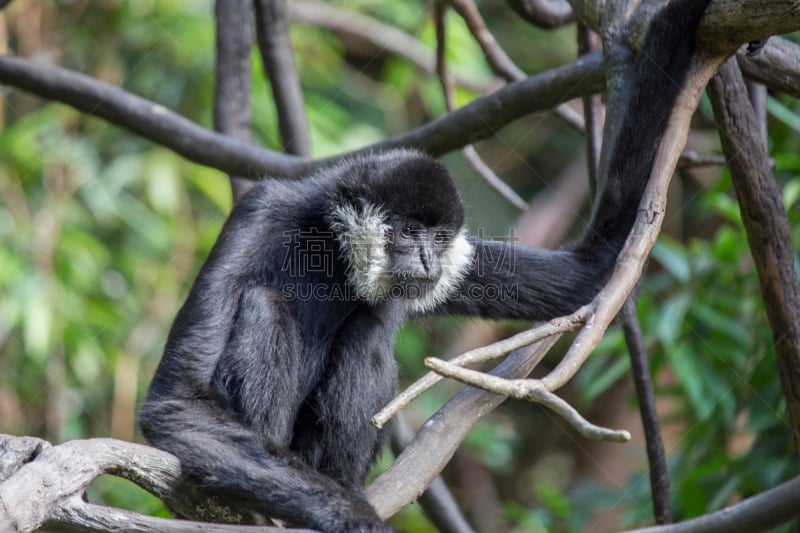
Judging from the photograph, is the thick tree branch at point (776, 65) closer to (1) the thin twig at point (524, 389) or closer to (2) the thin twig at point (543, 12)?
(2) the thin twig at point (543, 12)

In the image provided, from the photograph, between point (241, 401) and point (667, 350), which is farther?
point (667, 350)

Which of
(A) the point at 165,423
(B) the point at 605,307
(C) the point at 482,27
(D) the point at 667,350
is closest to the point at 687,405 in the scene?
(D) the point at 667,350

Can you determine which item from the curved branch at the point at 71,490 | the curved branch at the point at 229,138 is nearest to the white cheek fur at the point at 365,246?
the curved branch at the point at 229,138

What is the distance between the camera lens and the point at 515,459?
1265 cm

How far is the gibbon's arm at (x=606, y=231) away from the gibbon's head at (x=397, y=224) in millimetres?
320

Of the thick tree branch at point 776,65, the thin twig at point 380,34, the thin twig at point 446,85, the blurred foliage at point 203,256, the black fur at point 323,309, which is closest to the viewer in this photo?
the black fur at point 323,309

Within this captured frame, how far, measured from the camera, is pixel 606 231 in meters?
4.34

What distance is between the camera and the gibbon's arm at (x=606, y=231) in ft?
12.9

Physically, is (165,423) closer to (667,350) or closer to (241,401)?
(241,401)

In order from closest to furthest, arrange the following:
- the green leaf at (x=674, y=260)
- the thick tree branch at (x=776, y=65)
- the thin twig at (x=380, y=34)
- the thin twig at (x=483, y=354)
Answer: the thin twig at (x=483, y=354) → the thick tree branch at (x=776, y=65) → the green leaf at (x=674, y=260) → the thin twig at (x=380, y=34)

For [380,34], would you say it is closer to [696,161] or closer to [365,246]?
[696,161]

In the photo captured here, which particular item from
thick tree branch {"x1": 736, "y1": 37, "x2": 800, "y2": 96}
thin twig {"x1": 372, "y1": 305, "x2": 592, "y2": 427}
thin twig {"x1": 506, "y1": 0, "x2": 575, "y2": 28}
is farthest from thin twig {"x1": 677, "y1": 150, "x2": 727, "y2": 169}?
thin twig {"x1": 372, "y1": 305, "x2": 592, "y2": 427}

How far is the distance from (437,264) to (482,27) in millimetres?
2492

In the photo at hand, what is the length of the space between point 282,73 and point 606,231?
312cm
